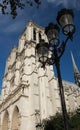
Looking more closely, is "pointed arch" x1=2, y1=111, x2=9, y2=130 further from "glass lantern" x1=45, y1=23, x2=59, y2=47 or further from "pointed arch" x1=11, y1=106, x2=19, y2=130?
"glass lantern" x1=45, y1=23, x2=59, y2=47

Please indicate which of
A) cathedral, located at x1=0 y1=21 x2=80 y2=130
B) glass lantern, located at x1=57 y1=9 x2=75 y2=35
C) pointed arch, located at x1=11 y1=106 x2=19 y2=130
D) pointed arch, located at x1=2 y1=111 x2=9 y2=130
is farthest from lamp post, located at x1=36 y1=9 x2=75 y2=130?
pointed arch, located at x1=2 y1=111 x2=9 y2=130

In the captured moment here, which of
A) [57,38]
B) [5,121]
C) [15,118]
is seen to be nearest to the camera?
[57,38]

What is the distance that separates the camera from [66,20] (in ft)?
16.8

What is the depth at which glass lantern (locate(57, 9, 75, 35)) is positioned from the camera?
5039 millimetres

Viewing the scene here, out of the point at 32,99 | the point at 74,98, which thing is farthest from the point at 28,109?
the point at 74,98

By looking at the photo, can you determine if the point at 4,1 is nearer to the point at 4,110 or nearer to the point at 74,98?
the point at 4,110

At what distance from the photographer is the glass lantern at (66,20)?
16.5 ft

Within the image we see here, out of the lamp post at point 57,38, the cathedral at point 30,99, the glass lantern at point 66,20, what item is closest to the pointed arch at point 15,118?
the cathedral at point 30,99

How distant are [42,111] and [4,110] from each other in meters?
8.43

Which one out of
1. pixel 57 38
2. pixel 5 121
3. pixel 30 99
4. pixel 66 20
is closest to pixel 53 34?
pixel 57 38

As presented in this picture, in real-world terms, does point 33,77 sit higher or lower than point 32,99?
higher

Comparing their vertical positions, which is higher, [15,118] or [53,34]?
[53,34]

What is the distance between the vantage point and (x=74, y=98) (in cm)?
3169

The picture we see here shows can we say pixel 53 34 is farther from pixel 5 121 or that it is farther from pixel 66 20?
pixel 5 121
